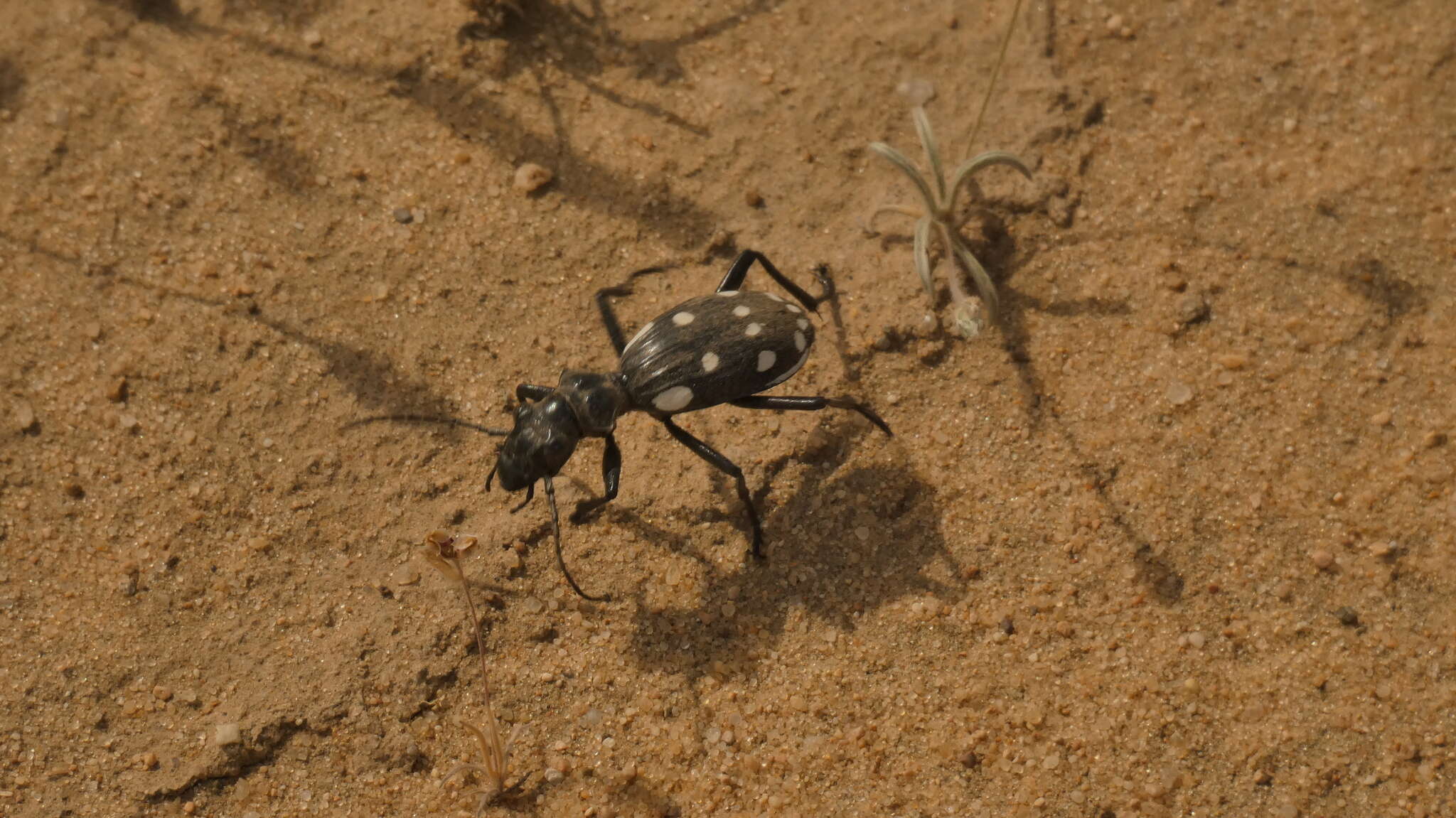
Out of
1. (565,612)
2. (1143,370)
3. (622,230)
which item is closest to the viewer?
(565,612)

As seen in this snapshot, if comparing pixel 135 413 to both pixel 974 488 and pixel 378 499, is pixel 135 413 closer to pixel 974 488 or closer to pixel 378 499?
pixel 378 499

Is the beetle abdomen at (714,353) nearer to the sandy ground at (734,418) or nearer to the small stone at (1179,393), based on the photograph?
the sandy ground at (734,418)

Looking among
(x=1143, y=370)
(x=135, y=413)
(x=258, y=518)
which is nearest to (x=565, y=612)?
(x=258, y=518)

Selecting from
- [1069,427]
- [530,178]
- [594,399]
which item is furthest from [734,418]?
[530,178]

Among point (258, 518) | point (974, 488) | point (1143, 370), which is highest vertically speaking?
point (1143, 370)

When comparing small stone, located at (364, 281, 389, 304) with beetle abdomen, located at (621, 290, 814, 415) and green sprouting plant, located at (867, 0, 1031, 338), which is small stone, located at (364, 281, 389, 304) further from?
green sprouting plant, located at (867, 0, 1031, 338)

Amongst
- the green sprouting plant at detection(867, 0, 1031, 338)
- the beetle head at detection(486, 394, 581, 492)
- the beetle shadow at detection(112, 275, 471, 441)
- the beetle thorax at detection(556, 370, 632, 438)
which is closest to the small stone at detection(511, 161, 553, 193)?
the beetle shadow at detection(112, 275, 471, 441)
